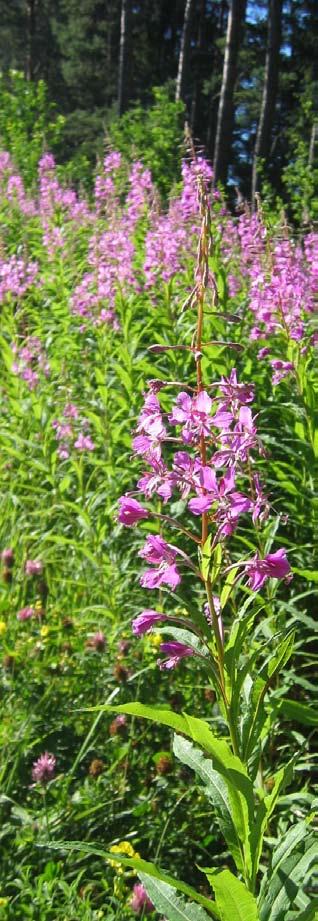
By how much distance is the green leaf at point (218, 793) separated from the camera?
5.49 ft

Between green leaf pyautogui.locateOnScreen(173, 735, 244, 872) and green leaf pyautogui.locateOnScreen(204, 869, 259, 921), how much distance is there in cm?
18

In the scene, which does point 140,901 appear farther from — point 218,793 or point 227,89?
point 227,89

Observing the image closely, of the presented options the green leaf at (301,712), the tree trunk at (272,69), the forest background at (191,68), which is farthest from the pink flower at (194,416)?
the tree trunk at (272,69)

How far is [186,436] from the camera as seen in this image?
1.62m

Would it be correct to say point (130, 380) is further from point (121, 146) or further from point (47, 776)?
point (121, 146)

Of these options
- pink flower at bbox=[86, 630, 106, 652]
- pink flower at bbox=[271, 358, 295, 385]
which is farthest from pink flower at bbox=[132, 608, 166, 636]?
pink flower at bbox=[271, 358, 295, 385]

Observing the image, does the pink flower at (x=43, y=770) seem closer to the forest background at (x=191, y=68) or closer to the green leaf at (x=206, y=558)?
the green leaf at (x=206, y=558)

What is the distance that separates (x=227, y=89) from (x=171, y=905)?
1805cm

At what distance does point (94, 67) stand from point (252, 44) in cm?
1011

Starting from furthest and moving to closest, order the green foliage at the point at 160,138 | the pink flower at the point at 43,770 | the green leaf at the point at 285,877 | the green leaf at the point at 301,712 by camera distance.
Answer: the green foliage at the point at 160,138
the pink flower at the point at 43,770
the green leaf at the point at 301,712
the green leaf at the point at 285,877

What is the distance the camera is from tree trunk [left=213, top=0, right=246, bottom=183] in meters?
17.6

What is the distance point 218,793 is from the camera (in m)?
1.69

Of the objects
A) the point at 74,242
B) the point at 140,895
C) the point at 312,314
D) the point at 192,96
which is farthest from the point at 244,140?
the point at 140,895

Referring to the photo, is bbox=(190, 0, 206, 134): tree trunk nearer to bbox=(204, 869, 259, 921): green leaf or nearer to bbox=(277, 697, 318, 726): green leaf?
bbox=(277, 697, 318, 726): green leaf
